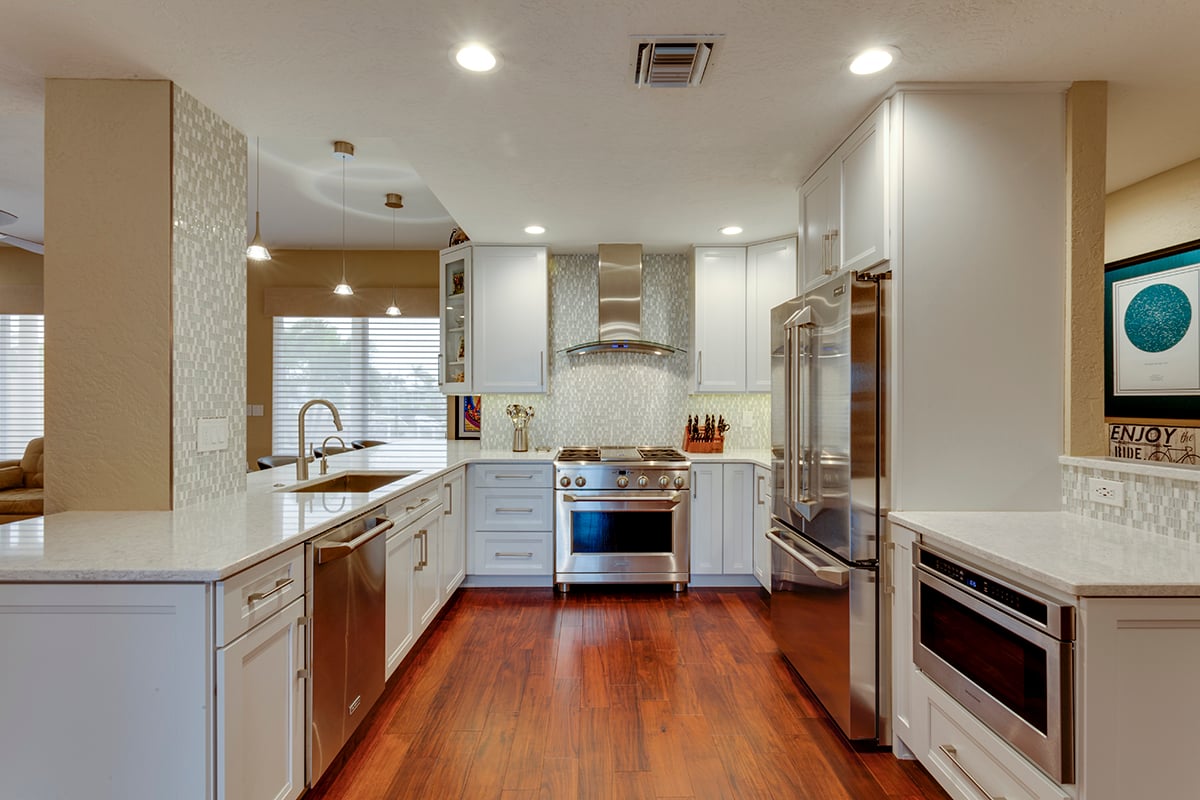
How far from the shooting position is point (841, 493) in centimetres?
220

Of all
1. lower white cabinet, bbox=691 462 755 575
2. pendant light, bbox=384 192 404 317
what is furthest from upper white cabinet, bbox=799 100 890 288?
pendant light, bbox=384 192 404 317

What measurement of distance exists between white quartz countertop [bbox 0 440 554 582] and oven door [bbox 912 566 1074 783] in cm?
191

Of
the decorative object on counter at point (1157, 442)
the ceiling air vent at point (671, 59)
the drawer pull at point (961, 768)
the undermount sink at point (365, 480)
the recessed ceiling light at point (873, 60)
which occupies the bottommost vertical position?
the drawer pull at point (961, 768)

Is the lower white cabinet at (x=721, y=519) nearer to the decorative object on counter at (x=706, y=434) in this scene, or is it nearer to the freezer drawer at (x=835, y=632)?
the decorative object on counter at (x=706, y=434)

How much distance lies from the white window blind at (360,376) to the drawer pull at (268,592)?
432 cm

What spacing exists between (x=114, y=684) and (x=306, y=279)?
199 inches

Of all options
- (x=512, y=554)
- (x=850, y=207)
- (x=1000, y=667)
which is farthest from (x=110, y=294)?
(x=1000, y=667)

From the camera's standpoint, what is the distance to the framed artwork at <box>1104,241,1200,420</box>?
8.29ft

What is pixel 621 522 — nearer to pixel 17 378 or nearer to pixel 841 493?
pixel 841 493

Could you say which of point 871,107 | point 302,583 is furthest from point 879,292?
point 302,583

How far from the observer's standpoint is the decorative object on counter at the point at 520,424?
4.34 m

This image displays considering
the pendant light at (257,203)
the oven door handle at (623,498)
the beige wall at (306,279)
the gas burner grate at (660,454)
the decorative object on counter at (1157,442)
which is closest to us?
the decorative object on counter at (1157,442)

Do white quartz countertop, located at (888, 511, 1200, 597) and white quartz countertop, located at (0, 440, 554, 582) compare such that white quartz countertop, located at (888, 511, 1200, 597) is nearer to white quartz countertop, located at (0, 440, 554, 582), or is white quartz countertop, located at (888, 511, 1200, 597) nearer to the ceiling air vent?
the ceiling air vent

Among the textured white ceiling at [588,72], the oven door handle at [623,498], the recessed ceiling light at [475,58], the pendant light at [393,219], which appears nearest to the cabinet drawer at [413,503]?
the oven door handle at [623,498]
